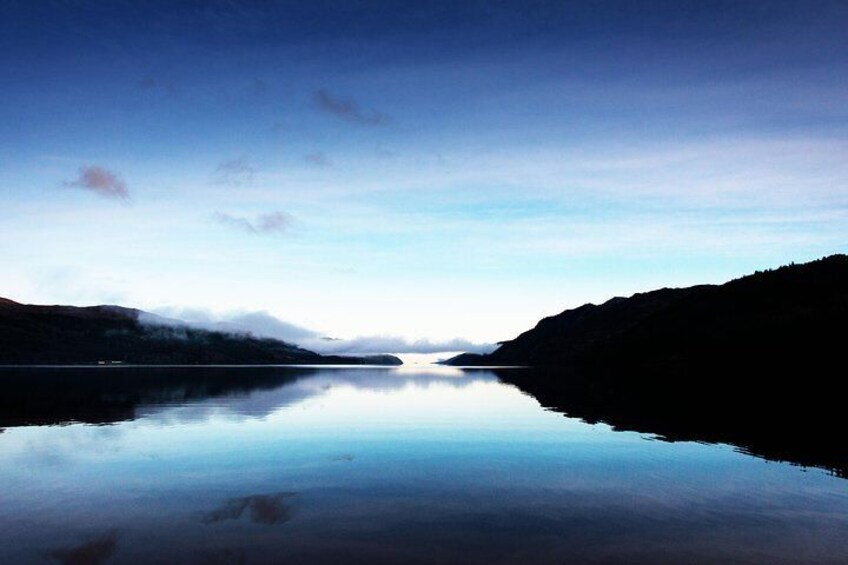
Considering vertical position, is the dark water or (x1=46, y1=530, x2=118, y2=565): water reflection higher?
(x1=46, y1=530, x2=118, y2=565): water reflection

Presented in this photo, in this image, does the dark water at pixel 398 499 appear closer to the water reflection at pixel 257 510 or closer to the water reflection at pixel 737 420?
the water reflection at pixel 257 510

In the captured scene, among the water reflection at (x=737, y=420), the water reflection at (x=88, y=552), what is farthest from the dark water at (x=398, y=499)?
the water reflection at (x=737, y=420)

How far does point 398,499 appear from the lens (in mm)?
26781

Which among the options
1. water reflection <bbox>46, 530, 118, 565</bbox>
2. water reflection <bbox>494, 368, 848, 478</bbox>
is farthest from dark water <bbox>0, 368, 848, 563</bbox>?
water reflection <bbox>494, 368, 848, 478</bbox>

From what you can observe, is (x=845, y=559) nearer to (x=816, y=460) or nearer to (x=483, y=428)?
(x=816, y=460)

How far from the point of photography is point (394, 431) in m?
53.7

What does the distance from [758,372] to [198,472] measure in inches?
5638

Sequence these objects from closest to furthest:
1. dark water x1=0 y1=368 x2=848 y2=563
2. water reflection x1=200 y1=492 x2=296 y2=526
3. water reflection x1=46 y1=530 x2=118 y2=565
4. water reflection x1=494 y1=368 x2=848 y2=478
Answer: water reflection x1=46 y1=530 x2=118 y2=565, dark water x1=0 y1=368 x2=848 y2=563, water reflection x1=200 y1=492 x2=296 y2=526, water reflection x1=494 y1=368 x2=848 y2=478

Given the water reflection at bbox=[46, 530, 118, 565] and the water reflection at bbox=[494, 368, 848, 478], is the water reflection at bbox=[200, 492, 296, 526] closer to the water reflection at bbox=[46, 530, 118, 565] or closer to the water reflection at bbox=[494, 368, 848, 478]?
the water reflection at bbox=[46, 530, 118, 565]

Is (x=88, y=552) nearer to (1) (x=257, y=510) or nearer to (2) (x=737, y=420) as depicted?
(1) (x=257, y=510)

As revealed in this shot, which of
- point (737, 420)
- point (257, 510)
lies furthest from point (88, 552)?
point (737, 420)

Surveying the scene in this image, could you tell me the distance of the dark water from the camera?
19375 millimetres

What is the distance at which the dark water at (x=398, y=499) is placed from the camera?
19.4 meters

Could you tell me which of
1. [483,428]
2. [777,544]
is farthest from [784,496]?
[483,428]
